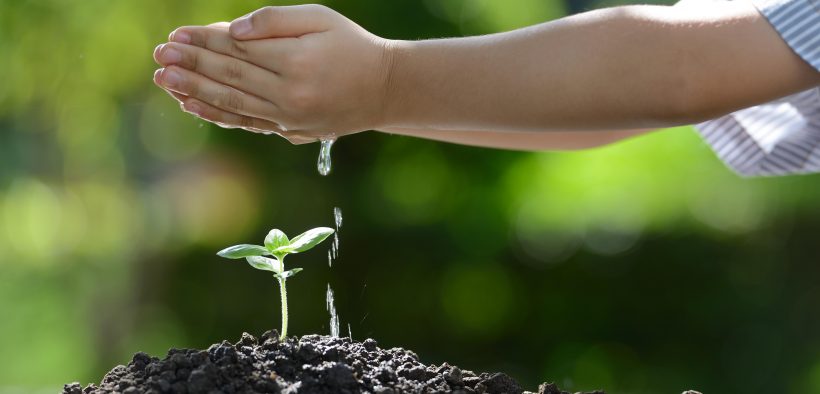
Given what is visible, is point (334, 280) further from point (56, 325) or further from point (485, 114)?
point (56, 325)

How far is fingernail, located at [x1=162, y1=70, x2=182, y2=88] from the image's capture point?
862 millimetres

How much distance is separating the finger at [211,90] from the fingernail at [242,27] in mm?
58

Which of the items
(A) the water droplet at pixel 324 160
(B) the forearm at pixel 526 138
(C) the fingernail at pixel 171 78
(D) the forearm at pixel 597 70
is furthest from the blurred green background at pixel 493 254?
(C) the fingernail at pixel 171 78

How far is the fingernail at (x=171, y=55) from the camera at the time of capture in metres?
0.86

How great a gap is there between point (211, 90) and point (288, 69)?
90 mm

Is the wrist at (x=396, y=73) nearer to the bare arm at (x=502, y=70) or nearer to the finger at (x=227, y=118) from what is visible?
the bare arm at (x=502, y=70)

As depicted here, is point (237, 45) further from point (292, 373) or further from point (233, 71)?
point (292, 373)

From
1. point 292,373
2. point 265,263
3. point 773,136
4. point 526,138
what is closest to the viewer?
point 292,373

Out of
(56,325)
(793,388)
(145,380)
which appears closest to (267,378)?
(145,380)

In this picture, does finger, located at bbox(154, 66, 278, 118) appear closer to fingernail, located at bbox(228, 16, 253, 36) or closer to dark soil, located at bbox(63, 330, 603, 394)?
fingernail, located at bbox(228, 16, 253, 36)

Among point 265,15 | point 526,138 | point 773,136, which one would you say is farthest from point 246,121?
point 773,136

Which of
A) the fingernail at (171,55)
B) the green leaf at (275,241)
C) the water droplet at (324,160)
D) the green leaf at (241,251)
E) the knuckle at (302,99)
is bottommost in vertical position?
the green leaf at (241,251)

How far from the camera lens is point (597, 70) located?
0.82 metres

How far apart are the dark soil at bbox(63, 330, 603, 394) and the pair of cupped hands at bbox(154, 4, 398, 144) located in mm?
216
